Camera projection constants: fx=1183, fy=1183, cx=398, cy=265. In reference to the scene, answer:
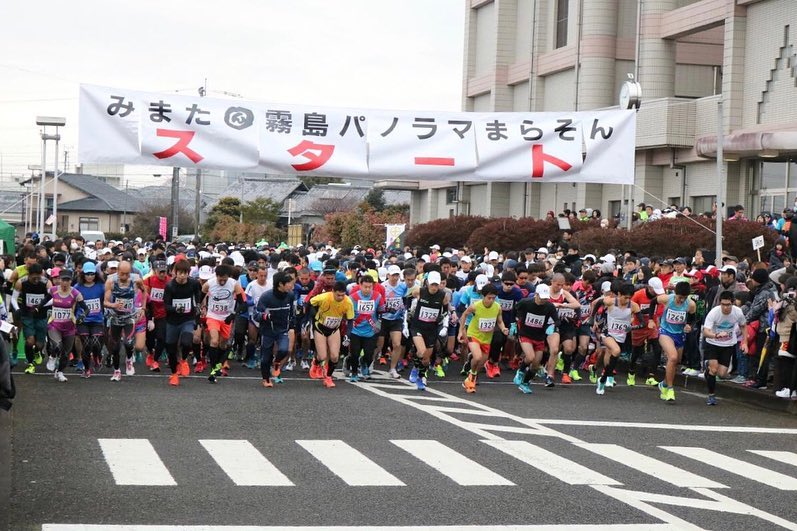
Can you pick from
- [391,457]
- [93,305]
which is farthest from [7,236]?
[391,457]

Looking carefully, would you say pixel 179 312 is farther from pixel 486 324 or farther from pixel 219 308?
pixel 486 324

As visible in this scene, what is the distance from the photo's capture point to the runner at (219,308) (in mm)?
18406

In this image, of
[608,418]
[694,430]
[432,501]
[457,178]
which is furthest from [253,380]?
[432,501]

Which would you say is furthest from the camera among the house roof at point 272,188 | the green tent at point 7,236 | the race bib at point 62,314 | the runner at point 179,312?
the house roof at point 272,188

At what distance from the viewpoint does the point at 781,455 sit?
43.2 ft

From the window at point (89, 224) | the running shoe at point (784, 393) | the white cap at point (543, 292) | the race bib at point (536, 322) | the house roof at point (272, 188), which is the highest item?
the house roof at point (272, 188)

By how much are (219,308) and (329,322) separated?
1764mm

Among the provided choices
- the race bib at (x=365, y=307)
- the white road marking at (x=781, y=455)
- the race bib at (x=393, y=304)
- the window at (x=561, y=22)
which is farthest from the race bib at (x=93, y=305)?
the window at (x=561, y=22)

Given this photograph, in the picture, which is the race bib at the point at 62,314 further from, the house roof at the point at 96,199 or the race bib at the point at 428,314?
the house roof at the point at 96,199

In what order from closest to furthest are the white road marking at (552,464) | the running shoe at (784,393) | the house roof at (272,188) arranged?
the white road marking at (552,464) < the running shoe at (784,393) < the house roof at (272,188)

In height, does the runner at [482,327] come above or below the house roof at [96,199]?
below

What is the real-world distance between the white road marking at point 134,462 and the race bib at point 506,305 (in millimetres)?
9467

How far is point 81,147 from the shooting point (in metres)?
15.6

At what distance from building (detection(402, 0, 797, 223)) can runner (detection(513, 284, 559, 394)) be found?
1263 cm
